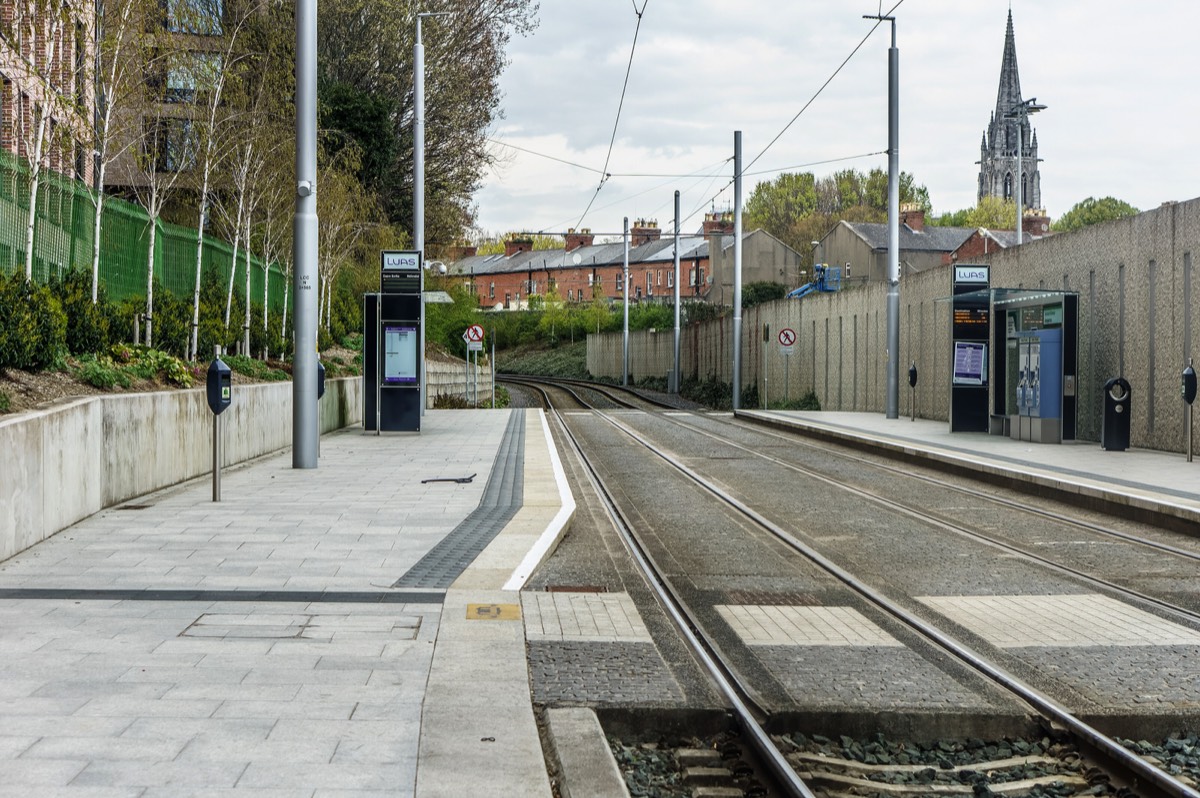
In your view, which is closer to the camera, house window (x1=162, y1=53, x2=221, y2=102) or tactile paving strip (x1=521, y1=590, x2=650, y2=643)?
tactile paving strip (x1=521, y1=590, x2=650, y2=643)

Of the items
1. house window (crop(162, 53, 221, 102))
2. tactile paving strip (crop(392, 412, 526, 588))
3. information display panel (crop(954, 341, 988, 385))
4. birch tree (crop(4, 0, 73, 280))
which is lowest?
tactile paving strip (crop(392, 412, 526, 588))

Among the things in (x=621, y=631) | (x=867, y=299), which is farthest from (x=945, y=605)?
(x=867, y=299)

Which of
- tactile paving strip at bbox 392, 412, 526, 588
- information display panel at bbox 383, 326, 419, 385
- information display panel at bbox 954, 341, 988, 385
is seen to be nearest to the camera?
tactile paving strip at bbox 392, 412, 526, 588

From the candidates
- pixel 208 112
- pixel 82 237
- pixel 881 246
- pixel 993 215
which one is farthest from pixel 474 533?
pixel 993 215

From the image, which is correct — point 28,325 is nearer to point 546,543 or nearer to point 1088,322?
point 546,543

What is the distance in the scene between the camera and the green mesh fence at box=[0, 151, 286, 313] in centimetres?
1388

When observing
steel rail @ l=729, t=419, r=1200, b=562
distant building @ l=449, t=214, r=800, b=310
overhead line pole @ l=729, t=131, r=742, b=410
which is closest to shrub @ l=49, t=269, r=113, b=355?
steel rail @ l=729, t=419, r=1200, b=562

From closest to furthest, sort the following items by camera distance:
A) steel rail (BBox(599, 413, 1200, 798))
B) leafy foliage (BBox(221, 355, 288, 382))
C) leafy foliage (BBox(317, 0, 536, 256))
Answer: steel rail (BBox(599, 413, 1200, 798)), leafy foliage (BBox(221, 355, 288, 382)), leafy foliage (BBox(317, 0, 536, 256))

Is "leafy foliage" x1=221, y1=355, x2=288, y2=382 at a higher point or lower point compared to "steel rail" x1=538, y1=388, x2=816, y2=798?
higher

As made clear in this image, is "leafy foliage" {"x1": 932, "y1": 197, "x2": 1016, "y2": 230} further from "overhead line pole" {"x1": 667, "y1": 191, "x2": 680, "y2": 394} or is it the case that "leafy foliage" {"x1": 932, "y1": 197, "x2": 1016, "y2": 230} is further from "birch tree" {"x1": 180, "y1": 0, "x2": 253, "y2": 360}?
"birch tree" {"x1": 180, "y1": 0, "x2": 253, "y2": 360}

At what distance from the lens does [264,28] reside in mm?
36469

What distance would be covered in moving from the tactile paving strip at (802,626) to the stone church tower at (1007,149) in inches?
4796

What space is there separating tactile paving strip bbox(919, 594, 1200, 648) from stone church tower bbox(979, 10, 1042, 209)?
4765 inches

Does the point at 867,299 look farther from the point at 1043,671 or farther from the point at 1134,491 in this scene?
the point at 1043,671
